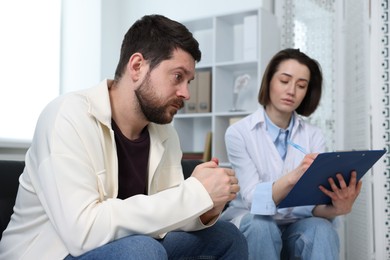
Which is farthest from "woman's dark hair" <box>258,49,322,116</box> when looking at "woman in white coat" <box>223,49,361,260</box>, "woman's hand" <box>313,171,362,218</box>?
"woman's hand" <box>313,171,362,218</box>

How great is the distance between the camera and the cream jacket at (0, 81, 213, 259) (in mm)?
1069

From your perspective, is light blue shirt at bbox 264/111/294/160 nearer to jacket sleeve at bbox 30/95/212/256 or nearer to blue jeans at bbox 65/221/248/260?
blue jeans at bbox 65/221/248/260

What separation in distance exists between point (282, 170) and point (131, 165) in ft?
2.69

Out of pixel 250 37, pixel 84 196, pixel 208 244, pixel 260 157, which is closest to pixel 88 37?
pixel 250 37

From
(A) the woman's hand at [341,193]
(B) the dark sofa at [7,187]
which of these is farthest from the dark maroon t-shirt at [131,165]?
(A) the woman's hand at [341,193]

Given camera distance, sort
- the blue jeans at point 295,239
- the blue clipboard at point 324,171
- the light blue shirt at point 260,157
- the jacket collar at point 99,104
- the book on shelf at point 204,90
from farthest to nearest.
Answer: the book on shelf at point 204,90, the light blue shirt at point 260,157, the blue jeans at point 295,239, the blue clipboard at point 324,171, the jacket collar at point 99,104

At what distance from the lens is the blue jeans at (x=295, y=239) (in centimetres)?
169

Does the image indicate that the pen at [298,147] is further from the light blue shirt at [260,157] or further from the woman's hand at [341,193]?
the woman's hand at [341,193]

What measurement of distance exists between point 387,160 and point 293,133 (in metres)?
0.86

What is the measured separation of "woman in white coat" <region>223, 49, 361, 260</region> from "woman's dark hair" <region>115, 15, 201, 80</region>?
2.04ft

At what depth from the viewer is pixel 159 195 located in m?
1.14

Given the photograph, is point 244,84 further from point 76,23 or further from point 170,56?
point 170,56

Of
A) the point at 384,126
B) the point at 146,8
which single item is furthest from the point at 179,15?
the point at 384,126

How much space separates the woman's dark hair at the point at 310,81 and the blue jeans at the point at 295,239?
0.60 meters
